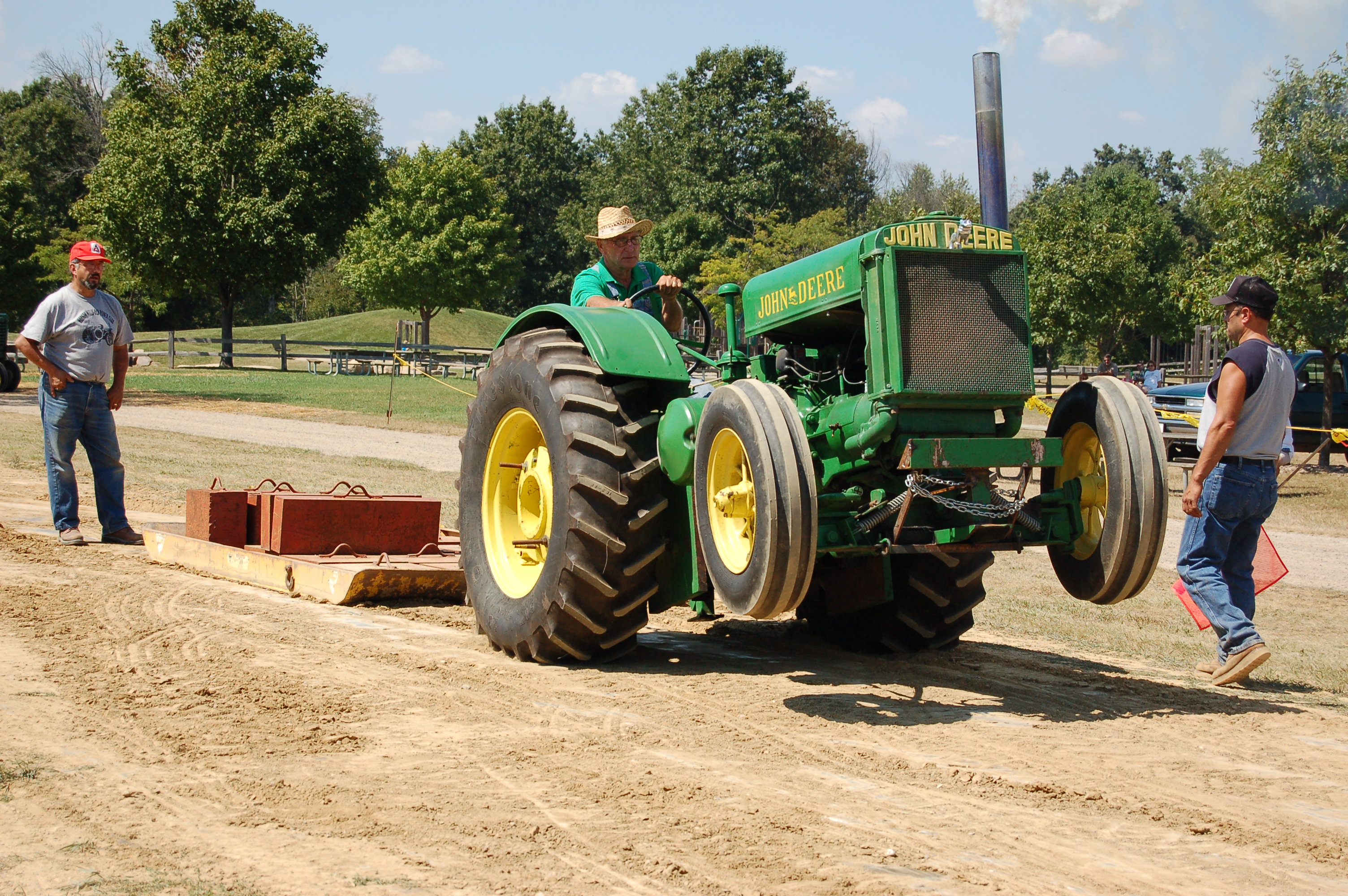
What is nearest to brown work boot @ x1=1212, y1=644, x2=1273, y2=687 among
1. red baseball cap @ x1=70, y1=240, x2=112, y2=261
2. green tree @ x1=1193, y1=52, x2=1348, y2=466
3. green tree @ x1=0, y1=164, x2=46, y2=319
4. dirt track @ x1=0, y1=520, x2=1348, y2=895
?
dirt track @ x1=0, y1=520, x2=1348, y2=895

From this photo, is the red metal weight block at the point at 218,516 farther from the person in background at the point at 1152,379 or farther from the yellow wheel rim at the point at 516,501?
the person in background at the point at 1152,379

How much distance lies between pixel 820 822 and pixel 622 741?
0.99m

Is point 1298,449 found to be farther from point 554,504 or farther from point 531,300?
point 531,300

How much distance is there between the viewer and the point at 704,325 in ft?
21.5

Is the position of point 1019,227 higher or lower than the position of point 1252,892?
higher

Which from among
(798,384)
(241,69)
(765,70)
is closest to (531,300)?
(765,70)

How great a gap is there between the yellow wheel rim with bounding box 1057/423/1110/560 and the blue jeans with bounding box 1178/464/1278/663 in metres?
0.86

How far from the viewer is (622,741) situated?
14.0ft

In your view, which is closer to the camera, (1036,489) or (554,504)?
(554,504)

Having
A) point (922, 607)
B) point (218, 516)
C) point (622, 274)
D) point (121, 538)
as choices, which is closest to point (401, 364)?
point (121, 538)

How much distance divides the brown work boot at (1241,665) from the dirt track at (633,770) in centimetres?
14

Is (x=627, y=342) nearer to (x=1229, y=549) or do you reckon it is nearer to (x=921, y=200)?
(x=1229, y=549)

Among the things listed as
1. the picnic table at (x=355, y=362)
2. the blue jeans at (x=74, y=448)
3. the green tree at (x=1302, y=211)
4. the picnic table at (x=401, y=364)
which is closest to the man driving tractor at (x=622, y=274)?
the blue jeans at (x=74, y=448)

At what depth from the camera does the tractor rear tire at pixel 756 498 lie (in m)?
4.37
